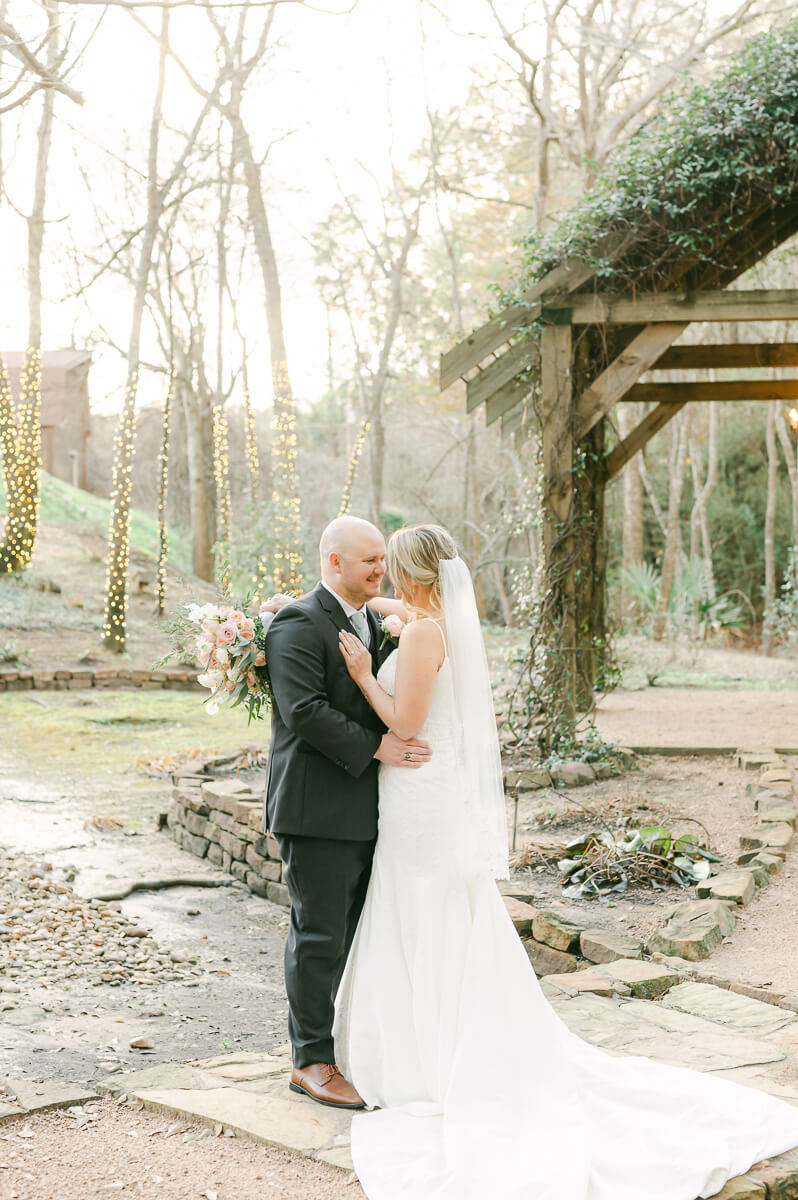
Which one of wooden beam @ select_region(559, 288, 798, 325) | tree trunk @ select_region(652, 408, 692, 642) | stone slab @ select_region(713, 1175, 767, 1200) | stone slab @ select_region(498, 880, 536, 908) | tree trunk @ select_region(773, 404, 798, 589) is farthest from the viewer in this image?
tree trunk @ select_region(773, 404, 798, 589)

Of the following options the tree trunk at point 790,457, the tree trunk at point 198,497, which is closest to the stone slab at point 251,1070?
the tree trunk at point 790,457

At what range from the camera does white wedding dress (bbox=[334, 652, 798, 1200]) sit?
9.31ft

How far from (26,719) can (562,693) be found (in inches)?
255

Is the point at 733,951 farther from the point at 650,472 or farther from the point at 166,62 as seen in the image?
the point at 650,472

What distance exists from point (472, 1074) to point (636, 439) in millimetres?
8147

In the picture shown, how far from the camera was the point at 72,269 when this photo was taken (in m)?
21.0

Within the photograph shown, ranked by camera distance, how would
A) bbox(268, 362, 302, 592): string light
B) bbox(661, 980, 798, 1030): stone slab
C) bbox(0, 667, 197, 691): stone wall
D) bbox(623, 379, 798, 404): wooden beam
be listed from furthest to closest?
bbox(268, 362, 302, 592): string light < bbox(0, 667, 197, 691): stone wall < bbox(623, 379, 798, 404): wooden beam < bbox(661, 980, 798, 1030): stone slab

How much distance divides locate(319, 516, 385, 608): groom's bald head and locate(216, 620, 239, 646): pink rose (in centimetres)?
34

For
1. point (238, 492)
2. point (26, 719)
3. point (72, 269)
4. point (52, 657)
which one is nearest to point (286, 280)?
point (72, 269)

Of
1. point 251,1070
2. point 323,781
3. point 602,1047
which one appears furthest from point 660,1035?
point 323,781

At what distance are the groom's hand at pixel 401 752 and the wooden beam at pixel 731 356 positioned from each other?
7.32 meters

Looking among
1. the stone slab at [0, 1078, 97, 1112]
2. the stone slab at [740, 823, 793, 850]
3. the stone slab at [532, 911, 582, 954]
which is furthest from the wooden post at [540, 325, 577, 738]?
the stone slab at [0, 1078, 97, 1112]

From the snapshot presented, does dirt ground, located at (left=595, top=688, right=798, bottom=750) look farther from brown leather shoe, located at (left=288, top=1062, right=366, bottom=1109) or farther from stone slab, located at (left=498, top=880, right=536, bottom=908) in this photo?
brown leather shoe, located at (left=288, top=1062, right=366, bottom=1109)

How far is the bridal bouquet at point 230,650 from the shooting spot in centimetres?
364
